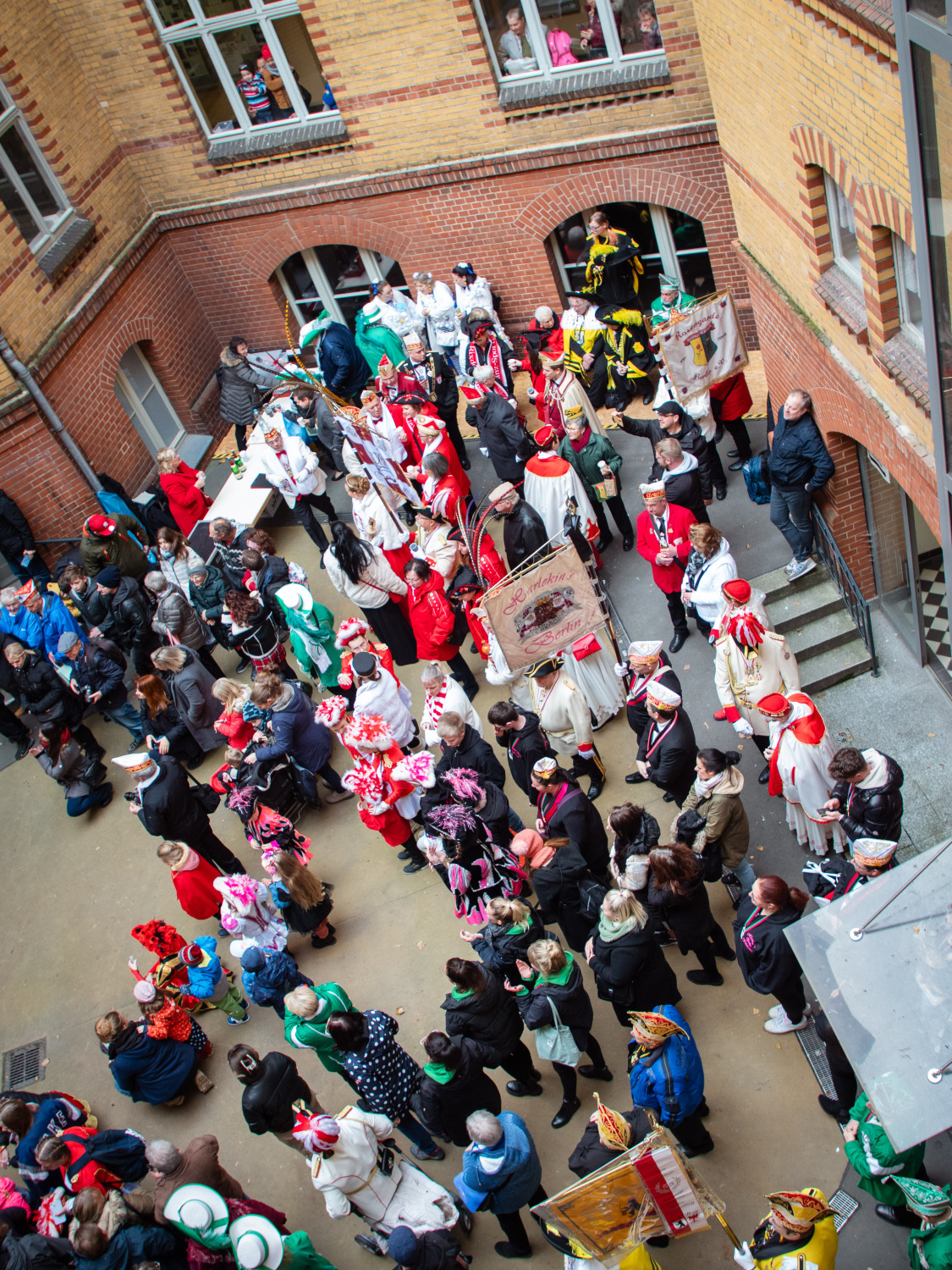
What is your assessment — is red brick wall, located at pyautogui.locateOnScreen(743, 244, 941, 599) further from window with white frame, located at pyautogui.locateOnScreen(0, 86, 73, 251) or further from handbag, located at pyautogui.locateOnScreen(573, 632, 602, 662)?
window with white frame, located at pyautogui.locateOnScreen(0, 86, 73, 251)

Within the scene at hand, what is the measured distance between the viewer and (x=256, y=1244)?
5828 mm

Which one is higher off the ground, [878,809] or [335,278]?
[335,278]

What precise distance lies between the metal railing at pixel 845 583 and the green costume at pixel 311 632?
15.0 ft

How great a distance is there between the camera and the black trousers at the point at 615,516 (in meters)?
10.8

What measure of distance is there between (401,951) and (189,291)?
1099cm

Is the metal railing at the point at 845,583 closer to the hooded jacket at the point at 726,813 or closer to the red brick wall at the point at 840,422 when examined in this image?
the red brick wall at the point at 840,422

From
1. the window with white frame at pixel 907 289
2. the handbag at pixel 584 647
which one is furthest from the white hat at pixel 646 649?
the window with white frame at pixel 907 289

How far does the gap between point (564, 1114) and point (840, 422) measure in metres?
5.55

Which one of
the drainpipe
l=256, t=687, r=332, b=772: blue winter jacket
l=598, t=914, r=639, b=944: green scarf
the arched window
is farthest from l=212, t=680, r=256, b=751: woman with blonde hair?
the arched window

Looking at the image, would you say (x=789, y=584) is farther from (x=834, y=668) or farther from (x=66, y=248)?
(x=66, y=248)

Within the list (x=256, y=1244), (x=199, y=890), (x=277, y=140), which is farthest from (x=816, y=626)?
(x=277, y=140)

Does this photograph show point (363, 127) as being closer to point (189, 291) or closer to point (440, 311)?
point (440, 311)

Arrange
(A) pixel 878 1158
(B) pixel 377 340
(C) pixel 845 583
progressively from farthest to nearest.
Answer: (B) pixel 377 340
(C) pixel 845 583
(A) pixel 878 1158

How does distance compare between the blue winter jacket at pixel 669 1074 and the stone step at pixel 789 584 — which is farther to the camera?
the stone step at pixel 789 584
